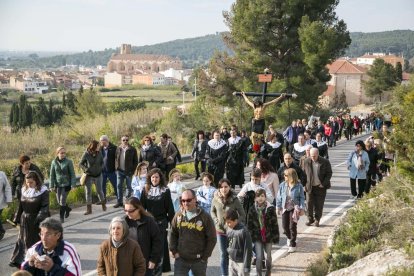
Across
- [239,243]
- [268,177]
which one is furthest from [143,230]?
[268,177]

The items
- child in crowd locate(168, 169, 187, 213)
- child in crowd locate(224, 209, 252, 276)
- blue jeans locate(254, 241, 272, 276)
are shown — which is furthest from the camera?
child in crowd locate(168, 169, 187, 213)

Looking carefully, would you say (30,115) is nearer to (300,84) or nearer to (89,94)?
(89,94)

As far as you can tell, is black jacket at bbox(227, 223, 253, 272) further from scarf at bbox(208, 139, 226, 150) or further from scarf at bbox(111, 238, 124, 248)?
scarf at bbox(208, 139, 226, 150)

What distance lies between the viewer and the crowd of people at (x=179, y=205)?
18.1 feet

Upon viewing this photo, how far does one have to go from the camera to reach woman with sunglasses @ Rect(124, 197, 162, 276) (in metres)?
Result: 6.19

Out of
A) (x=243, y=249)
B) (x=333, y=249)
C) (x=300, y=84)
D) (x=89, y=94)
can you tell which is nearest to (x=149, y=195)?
(x=243, y=249)

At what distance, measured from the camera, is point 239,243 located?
657 centimetres

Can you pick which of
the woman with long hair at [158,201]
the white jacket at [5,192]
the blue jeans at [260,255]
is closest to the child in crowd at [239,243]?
the blue jeans at [260,255]

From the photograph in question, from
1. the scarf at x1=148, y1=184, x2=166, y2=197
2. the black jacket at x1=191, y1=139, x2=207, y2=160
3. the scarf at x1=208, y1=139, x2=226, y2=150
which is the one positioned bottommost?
the black jacket at x1=191, y1=139, x2=207, y2=160

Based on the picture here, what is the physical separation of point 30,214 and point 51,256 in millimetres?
3535

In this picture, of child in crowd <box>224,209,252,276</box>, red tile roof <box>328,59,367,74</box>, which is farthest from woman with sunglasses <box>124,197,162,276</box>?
red tile roof <box>328,59,367,74</box>

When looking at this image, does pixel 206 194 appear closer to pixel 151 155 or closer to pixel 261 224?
pixel 261 224

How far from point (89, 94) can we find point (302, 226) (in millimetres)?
48503

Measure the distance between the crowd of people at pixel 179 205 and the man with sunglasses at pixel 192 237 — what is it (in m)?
0.01
